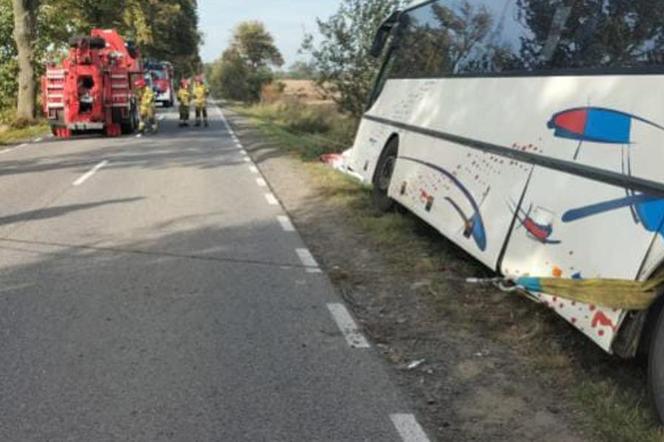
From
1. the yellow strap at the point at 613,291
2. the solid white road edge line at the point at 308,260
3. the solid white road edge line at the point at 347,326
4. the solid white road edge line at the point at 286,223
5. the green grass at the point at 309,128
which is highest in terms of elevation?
the yellow strap at the point at 613,291

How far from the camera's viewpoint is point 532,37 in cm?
634

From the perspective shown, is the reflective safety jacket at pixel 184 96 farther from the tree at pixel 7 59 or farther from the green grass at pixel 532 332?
the green grass at pixel 532 332

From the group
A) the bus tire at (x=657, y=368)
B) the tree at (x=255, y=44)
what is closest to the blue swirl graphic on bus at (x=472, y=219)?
Result: the bus tire at (x=657, y=368)

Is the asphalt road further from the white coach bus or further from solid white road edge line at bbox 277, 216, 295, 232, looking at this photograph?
the white coach bus

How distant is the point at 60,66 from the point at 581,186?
69.1 feet

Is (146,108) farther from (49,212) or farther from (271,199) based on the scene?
(49,212)

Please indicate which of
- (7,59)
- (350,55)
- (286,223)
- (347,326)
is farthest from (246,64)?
(347,326)

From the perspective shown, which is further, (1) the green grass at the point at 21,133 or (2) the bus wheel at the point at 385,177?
(1) the green grass at the point at 21,133

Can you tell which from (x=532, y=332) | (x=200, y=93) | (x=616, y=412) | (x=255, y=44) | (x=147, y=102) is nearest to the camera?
(x=616, y=412)

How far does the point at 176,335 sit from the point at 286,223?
4546mm

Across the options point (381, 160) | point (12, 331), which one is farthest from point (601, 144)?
point (381, 160)

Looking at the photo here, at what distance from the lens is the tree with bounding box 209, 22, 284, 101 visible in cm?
7012

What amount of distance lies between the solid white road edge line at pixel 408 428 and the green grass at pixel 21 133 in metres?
19.8

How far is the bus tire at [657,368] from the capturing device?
393 centimetres
